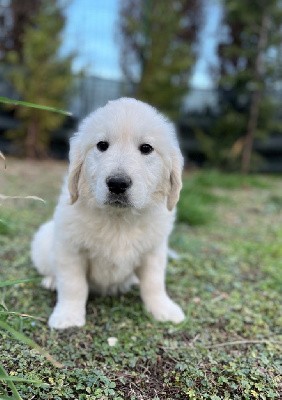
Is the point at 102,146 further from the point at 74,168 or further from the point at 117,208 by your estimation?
the point at 117,208

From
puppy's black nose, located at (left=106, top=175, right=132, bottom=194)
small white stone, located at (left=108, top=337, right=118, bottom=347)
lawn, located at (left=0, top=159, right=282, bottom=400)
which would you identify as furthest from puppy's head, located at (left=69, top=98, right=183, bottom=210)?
small white stone, located at (left=108, top=337, right=118, bottom=347)

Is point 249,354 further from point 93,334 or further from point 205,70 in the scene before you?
point 205,70

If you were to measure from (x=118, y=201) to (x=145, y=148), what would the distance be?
36 cm

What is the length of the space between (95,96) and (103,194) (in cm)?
899

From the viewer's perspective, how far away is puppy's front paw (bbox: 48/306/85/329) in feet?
8.18

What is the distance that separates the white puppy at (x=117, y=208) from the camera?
7.55 ft

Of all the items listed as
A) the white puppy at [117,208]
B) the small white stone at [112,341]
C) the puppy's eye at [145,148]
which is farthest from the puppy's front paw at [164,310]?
the puppy's eye at [145,148]

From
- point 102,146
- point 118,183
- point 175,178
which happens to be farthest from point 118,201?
point 175,178

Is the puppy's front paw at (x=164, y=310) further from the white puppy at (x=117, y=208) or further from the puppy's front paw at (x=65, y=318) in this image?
the puppy's front paw at (x=65, y=318)

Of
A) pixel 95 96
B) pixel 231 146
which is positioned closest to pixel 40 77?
pixel 95 96

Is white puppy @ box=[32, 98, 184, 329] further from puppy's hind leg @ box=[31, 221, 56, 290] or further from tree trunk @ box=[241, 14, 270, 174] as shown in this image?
tree trunk @ box=[241, 14, 270, 174]

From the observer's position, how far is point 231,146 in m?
9.76

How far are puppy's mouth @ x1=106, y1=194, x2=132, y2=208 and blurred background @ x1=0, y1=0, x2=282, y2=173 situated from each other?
7672mm

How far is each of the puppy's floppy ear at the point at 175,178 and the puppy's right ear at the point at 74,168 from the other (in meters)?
0.54
